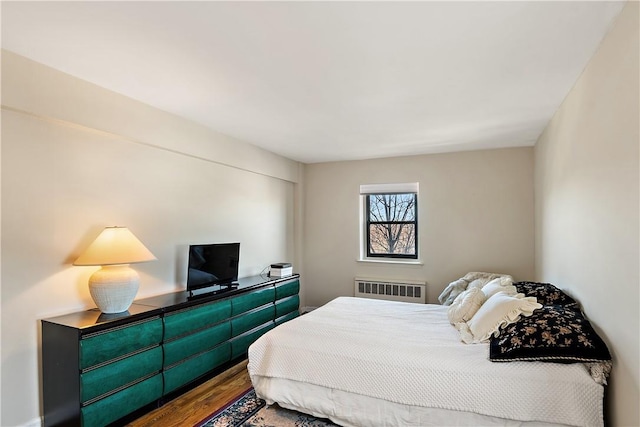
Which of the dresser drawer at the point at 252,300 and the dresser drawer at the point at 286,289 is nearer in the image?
the dresser drawer at the point at 252,300

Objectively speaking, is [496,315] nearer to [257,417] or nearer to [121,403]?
[257,417]

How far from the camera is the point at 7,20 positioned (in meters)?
1.84

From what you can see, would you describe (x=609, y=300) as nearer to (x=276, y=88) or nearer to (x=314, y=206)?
(x=276, y=88)

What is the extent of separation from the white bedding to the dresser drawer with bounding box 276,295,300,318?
1.26m

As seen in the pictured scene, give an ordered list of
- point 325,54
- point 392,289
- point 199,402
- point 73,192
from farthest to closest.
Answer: point 392,289
point 199,402
point 73,192
point 325,54

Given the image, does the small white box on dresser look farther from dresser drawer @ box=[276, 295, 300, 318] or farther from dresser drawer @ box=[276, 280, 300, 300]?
dresser drawer @ box=[276, 295, 300, 318]

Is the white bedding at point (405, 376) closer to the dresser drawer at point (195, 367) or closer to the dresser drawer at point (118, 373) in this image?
the dresser drawer at point (195, 367)

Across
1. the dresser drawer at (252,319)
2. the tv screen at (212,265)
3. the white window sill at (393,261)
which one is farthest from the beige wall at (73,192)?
the white window sill at (393,261)

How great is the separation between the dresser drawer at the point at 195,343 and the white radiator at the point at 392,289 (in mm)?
2392

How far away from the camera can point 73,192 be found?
2607 millimetres

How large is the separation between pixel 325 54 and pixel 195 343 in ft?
8.34

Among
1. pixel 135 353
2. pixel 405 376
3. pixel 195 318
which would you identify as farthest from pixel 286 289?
pixel 405 376

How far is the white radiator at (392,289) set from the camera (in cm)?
492

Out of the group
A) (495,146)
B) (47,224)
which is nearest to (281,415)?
(47,224)
